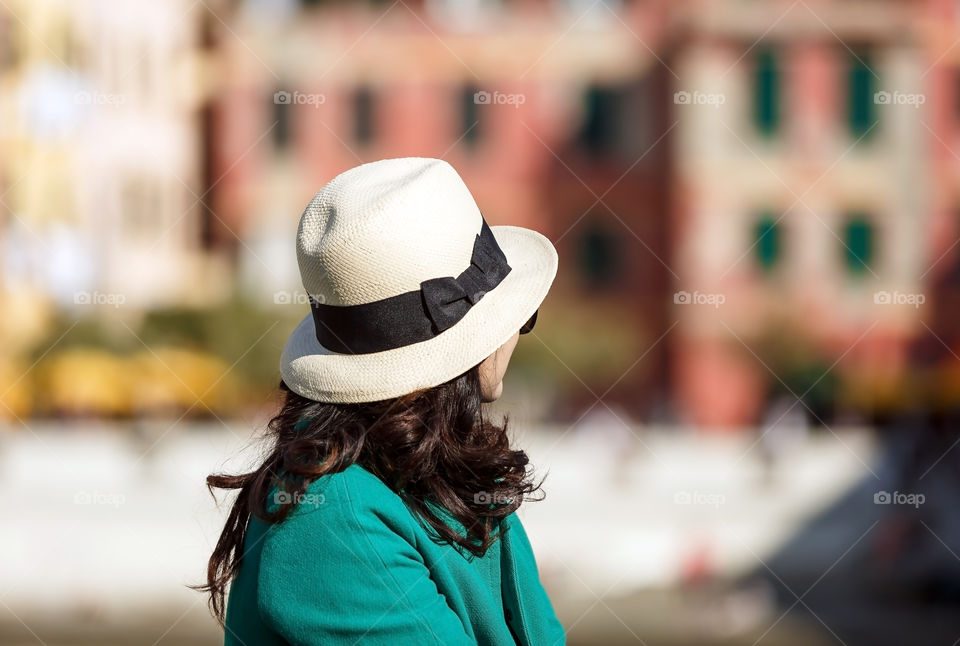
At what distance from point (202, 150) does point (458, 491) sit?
2286cm

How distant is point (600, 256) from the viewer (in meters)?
21.8

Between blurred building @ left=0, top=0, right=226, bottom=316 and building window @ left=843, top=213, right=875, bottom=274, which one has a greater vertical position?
blurred building @ left=0, top=0, right=226, bottom=316

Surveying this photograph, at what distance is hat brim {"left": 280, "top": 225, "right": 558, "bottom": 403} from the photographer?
1.42 meters

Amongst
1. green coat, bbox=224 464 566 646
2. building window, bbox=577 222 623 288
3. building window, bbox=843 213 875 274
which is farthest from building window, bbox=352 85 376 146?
green coat, bbox=224 464 566 646

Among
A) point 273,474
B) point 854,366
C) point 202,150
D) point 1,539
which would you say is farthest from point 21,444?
point 854,366

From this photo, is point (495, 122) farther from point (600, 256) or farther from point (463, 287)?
point (463, 287)

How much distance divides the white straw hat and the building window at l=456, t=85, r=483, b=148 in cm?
2084

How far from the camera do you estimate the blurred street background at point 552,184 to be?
62.2ft

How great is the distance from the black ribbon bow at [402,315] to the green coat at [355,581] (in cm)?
19

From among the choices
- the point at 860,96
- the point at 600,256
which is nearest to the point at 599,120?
the point at 600,256

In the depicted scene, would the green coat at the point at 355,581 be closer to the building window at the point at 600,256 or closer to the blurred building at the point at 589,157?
the blurred building at the point at 589,157

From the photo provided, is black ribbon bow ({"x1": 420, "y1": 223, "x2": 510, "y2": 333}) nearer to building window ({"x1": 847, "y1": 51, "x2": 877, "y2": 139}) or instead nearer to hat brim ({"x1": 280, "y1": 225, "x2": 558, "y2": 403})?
hat brim ({"x1": 280, "y1": 225, "x2": 558, "y2": 403})

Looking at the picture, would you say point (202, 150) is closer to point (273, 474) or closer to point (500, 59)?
point (500, 59)

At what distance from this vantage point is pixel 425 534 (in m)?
1.37
